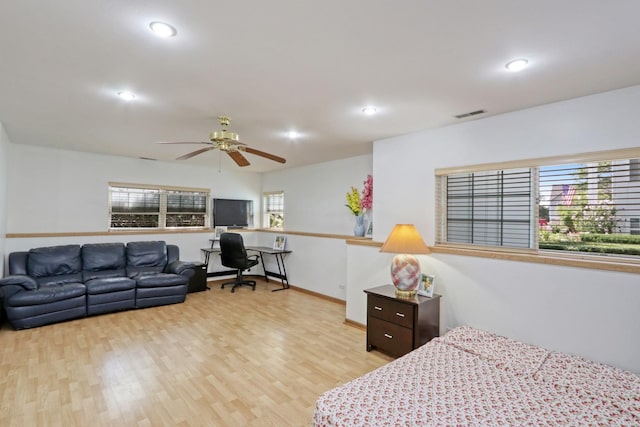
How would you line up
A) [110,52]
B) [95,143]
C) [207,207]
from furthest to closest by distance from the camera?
[207,207] < [95,143] < [110,52]

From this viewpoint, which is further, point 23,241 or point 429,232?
point 23,241

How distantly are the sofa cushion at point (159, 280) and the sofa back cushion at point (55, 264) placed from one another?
848mm

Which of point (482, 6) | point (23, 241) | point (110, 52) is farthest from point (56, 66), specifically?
point (23, 241)

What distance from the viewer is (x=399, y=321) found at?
3098 mm

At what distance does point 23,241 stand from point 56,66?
13.3ft

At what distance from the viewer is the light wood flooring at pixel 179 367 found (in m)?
2.28

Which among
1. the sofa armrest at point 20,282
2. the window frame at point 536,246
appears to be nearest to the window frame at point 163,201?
the sofa armrest at point 20,282

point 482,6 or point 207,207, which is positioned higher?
point 482,6

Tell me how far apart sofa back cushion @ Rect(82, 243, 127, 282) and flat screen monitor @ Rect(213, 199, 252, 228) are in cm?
192

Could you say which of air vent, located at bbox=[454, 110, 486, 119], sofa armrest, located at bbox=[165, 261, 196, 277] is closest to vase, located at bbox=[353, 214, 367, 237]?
air vent, located at bbox=[454, 110, 486, 119]

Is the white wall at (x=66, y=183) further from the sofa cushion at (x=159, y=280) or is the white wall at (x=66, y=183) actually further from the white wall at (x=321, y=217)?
the white wall at (x=321, y=217)

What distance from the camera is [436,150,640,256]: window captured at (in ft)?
8.17

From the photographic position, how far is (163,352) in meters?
3.27

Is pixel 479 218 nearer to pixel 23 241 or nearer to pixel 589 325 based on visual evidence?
pixel 589 325
